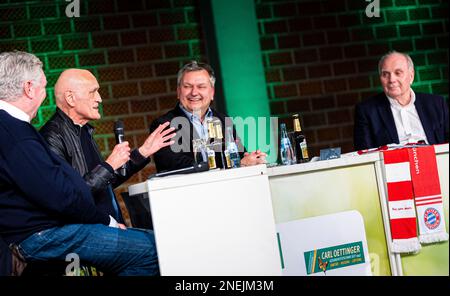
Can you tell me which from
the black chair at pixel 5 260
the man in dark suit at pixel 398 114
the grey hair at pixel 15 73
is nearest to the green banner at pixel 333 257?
the man in dark suit at pixel 398 114

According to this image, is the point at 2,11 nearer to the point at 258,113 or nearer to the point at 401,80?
the point at 258,113

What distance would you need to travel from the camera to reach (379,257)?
11.8 ft

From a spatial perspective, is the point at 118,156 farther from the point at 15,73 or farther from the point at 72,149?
the point at 15,73

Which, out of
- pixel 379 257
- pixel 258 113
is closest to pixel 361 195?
pixel 379 257

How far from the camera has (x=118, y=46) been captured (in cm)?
567

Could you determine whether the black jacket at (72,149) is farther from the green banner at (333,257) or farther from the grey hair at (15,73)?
the green banner at (333,257)

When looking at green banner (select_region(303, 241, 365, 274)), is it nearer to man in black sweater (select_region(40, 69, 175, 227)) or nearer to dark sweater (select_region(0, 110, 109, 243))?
man in black sweater (select_region(40, 69, 175, 227))

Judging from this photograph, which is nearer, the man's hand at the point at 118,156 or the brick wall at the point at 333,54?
the man's hand at the point at 118,156

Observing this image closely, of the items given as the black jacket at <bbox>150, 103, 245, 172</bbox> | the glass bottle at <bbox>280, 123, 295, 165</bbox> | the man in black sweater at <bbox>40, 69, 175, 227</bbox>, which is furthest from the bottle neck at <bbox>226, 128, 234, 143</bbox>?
the man in black sweater at <bbox>40, 69, 175, 227</bbox>

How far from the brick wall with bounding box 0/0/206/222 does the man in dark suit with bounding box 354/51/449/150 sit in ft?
5.63

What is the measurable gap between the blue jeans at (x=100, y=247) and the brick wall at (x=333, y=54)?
3.10 metres

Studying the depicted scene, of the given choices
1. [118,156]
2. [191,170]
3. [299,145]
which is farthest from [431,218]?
[118,156]

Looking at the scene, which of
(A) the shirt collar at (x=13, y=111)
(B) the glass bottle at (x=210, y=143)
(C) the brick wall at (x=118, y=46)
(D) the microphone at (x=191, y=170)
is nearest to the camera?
(A) the shirt collar at (x=13, y=111)

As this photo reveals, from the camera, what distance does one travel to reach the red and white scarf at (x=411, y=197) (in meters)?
3.59
